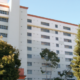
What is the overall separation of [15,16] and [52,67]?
15.7m

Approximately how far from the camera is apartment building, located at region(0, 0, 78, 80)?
31.5 meters

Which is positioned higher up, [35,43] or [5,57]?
[35,43]

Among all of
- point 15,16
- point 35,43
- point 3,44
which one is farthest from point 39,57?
point 3,44

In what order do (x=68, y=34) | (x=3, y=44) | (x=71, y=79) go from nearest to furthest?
(x=3, y=44), (x=71, y=79), (x=68, y=34)

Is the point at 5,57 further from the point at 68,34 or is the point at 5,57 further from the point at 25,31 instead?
the point at 68,34

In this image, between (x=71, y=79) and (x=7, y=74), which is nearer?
(x=7, y=74)

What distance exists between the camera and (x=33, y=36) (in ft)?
119

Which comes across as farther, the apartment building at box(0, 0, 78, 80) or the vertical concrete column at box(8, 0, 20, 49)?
the apartment building at box(0, 0, 78, 80)

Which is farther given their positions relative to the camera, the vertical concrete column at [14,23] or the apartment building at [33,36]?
the apartment building at [33,36]

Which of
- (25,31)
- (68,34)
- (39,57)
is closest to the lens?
(25,31)

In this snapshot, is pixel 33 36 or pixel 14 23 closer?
pixel 14 23

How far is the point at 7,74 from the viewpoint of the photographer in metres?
15.8

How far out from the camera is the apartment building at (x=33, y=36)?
3153 centimetres

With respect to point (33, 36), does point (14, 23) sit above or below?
above
